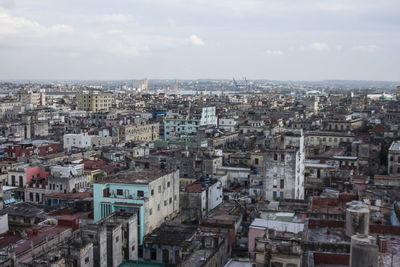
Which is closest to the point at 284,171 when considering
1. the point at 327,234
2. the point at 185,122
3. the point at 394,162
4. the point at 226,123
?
the point at 327,234

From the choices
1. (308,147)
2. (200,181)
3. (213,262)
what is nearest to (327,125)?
(308,147)

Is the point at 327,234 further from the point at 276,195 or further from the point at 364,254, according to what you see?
the point at 276,195

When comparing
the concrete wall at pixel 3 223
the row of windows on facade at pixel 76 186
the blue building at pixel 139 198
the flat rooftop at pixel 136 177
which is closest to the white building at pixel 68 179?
the row of windows on facade at pixel 76 186

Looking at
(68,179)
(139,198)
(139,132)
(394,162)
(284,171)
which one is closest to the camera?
(139,198)

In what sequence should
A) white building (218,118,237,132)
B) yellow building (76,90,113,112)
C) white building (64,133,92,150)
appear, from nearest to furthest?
white building (64,133,92,150) → white building (218,118,237,132) → yellow building (76,90,113,112)

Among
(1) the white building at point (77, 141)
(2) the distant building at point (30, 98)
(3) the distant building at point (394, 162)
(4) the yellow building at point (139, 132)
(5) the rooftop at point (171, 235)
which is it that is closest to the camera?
(5) the rooftop at point (171, 235)

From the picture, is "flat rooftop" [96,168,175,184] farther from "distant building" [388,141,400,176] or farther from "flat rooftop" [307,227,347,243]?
"distant building" [388,141,400,176]

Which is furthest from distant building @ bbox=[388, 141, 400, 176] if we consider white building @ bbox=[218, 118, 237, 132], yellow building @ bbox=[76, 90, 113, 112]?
yellow building @ bbox=[76, 90, 113, 112]

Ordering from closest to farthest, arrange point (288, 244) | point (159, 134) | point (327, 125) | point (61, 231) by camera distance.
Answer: point (288, 244) < point (61, 231) < point (327, 125) < point (159, 134)

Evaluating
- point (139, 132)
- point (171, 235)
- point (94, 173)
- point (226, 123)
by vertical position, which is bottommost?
point (171, 235)

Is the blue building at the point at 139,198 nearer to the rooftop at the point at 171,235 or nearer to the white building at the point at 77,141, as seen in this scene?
the rooftop at the point at 171,235

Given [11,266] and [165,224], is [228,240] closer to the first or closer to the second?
[165,224]
